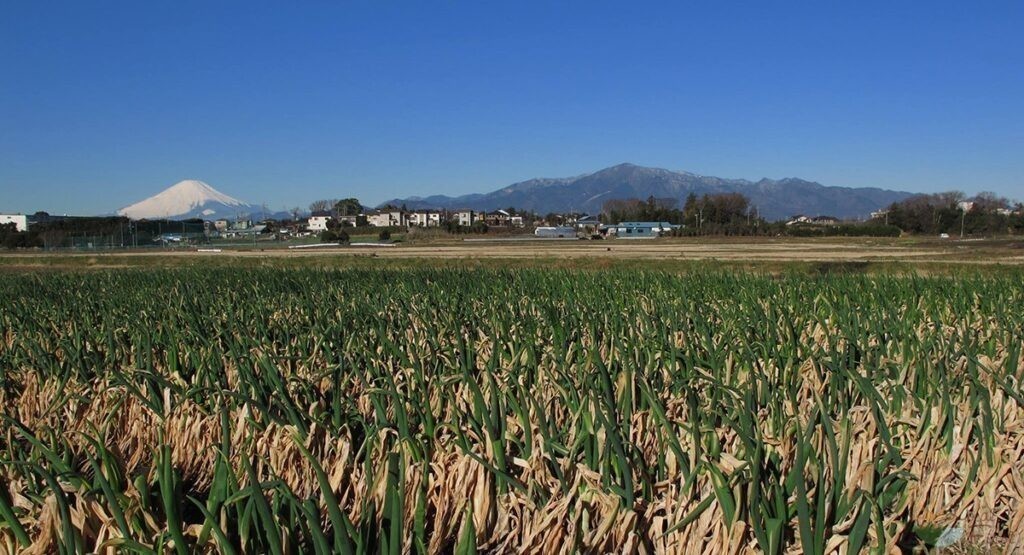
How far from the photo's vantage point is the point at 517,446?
4.22 meters

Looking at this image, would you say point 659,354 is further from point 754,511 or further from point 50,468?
point 50,468

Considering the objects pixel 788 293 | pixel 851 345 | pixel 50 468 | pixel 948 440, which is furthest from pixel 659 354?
pixel 788 293

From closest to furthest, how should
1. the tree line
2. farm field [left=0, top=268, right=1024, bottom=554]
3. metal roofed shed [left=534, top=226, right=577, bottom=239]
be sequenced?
farm field [left=0, top=268, right=1024, bottom=554] → the tree line → metal roofed shed [left=534, top=226, right=577, bottom=239]

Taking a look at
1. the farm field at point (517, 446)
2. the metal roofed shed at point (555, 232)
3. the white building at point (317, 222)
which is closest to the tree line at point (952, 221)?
the metal roofed shed at point (555, 232)

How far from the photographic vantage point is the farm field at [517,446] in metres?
3.10

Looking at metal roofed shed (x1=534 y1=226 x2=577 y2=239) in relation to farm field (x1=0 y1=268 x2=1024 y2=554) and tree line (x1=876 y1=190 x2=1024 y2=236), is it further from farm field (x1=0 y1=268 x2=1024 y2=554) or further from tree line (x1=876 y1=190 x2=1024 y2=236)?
farm field (x1=0 y1=268 x2=1024 y2=554)

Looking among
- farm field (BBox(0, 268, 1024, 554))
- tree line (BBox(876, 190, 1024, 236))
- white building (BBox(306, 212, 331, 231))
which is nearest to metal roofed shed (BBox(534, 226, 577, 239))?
tree line (BBox(876, 190, 1024, 236))

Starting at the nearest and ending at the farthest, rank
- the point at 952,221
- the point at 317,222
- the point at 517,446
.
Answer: the point at 517,446
the point at 952,221
the point at 317,222

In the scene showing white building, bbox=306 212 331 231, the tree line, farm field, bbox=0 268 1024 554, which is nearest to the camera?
farm field, bbox=0 268 1024 554

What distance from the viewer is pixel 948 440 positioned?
13.1ft

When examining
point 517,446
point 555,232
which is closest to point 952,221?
point 555,232

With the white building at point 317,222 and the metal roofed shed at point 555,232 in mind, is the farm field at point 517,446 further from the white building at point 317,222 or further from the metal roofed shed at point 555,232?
Answer: the white building at point 317,222

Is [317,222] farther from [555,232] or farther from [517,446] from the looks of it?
[517,446]

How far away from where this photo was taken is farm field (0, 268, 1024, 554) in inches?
122
